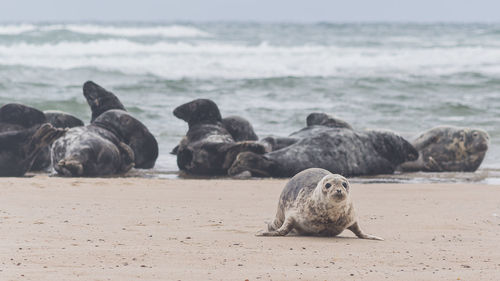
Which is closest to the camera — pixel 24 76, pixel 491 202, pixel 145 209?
pixel 145 209

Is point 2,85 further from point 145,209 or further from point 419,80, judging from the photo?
point 145,209

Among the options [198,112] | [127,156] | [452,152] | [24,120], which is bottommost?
[127,156]

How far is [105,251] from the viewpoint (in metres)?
4.64

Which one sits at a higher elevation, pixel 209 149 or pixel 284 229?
pixel 284 229

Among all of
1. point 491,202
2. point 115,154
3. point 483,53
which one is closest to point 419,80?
point 483,53

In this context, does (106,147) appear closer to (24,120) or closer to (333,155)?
(24,120)

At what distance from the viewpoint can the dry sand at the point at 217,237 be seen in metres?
4.22

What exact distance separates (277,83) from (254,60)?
975cm

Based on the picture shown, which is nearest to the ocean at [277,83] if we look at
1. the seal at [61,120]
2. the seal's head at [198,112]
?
the seal's head at [198,112]

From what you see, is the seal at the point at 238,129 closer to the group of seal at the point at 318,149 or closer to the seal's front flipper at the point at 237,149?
the group of seal at the point at 318,149

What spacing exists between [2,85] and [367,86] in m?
9.31

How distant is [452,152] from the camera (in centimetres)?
1106

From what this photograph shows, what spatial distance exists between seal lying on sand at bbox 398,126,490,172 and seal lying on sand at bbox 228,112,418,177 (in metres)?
0.19

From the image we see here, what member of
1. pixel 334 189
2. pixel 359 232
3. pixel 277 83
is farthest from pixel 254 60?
pixel 334 189
